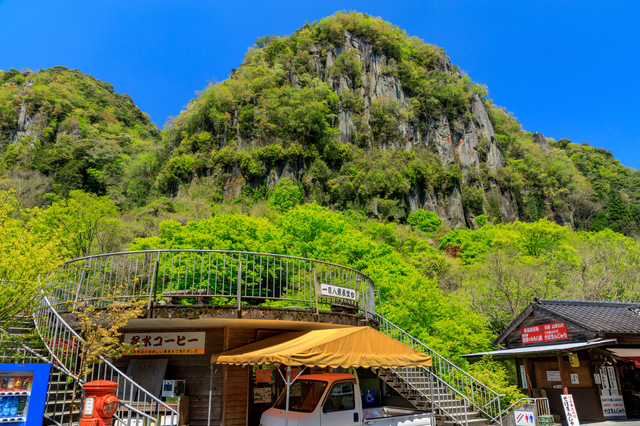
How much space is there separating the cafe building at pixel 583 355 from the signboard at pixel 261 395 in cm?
1056

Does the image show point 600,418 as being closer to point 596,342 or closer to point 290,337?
point 596,342

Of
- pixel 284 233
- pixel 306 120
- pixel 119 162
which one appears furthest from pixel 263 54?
pixel 284 233

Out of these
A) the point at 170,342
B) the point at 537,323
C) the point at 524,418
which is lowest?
the point at 524,418

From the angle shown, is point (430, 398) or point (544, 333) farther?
point (544, 333)

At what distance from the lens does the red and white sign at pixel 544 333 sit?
54.5ft

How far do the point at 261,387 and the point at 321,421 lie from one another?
417cm

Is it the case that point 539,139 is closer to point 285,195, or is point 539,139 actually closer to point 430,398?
point 285,195

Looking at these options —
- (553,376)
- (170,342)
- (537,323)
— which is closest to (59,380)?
(170,342)

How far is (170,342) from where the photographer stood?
11094mm

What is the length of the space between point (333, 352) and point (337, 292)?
2603 mm

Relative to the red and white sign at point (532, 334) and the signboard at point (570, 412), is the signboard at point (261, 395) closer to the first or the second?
the signboard at point (570, 412)

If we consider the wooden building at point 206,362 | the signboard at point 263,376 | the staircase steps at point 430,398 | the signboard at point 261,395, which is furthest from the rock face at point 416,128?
the wooden building at point 206,362

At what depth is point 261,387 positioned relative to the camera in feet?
39.4

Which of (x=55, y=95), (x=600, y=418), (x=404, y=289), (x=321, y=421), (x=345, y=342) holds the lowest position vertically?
(x=600, y=418)
